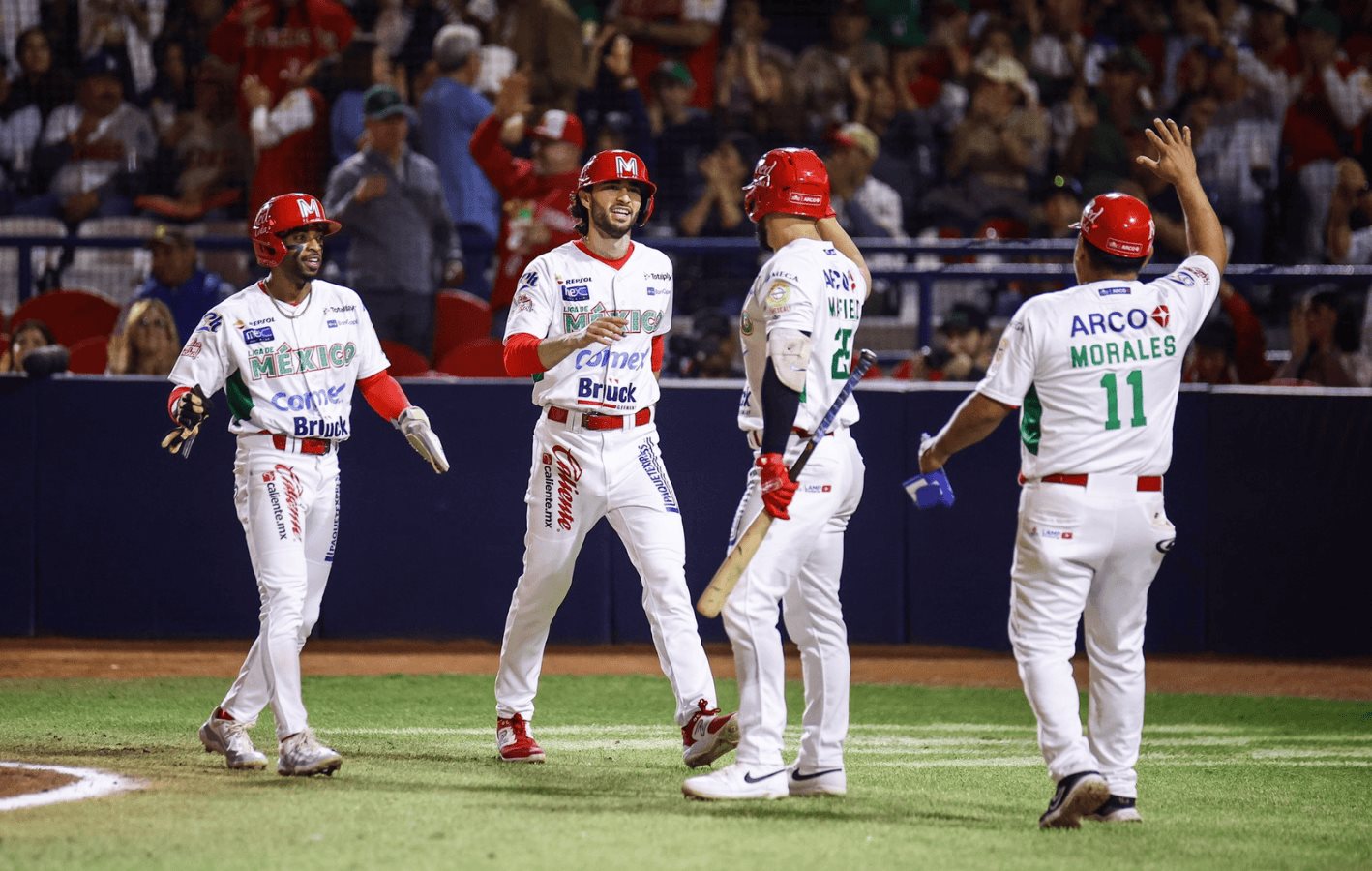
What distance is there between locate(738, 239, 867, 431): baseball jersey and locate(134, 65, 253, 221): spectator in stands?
7.97m

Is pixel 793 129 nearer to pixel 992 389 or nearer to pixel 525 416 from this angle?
pixel 525 416

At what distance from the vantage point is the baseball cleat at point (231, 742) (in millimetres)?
6238

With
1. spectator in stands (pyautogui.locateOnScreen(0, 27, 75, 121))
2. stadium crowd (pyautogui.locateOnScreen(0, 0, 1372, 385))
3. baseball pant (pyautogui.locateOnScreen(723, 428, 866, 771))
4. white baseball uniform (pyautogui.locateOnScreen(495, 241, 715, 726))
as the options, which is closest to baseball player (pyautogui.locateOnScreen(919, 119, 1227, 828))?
baseball pant (pyautogui.locateOnScreen(723, 428, 866, 771))

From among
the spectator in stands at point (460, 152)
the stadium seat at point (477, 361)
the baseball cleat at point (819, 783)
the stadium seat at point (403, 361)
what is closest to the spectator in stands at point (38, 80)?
the spectator in stands at point (460, 152)

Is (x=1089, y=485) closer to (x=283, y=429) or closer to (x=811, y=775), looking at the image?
(x=811, y=775)

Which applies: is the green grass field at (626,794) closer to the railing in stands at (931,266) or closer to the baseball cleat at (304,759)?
the baseball cleat at (304,759)

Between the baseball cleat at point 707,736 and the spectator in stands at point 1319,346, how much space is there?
5.45 metres

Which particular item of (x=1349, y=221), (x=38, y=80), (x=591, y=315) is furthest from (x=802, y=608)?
(x=38, y=80)

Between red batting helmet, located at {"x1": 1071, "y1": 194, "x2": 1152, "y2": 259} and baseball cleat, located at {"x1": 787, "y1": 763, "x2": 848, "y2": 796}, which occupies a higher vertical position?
red batting helmet, located at {"x1": 1071, "y1": 194, "x2": 1152, "y2": 259}

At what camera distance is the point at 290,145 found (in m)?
12.4

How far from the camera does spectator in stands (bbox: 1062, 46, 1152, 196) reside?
1342 cm

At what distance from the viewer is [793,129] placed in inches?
542

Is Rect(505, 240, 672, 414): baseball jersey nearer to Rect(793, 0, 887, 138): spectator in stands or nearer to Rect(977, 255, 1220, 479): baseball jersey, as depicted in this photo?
Rect(977, 255, 1220, 479): baseball jersey

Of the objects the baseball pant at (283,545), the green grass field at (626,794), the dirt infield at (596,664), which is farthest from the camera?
the dirt infield at (596,664)
